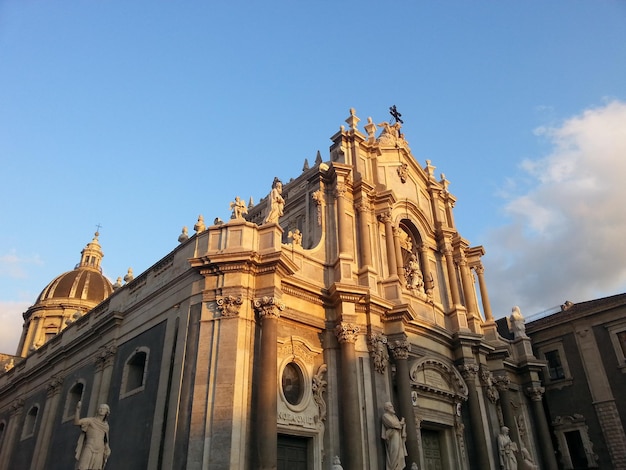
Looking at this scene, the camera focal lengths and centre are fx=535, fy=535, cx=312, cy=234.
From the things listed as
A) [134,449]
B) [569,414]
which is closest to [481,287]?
[569,414]

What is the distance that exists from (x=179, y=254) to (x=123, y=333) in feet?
12.8

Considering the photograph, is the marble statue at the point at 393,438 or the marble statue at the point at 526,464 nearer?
the marble statue at the point at 393,438

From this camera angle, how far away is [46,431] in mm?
21062

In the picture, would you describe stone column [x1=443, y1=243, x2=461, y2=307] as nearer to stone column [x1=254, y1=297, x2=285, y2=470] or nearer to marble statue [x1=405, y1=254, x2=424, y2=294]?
marble statue [x1=405, y1=254, x2=424, y2=294]

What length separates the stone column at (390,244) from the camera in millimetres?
19594

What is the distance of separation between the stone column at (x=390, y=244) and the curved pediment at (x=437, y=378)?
3.38 metres

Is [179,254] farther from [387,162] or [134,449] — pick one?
[387,162]

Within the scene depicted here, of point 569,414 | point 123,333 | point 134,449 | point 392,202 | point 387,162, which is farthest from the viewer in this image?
point 569,414

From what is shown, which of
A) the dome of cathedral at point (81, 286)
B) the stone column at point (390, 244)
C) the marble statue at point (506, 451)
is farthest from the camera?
the dome of cathedral at point (81, 286)

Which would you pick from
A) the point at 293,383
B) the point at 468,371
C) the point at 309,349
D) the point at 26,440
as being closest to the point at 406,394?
the point at 309,349

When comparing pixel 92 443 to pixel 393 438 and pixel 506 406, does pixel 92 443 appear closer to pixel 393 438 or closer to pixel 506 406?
pixel 393 438

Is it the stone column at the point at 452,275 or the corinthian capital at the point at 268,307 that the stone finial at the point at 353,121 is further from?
the corinthian capital at the point at 268,307

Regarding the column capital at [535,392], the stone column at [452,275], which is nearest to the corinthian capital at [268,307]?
the stone column at [452,275]

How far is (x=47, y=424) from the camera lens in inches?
838
